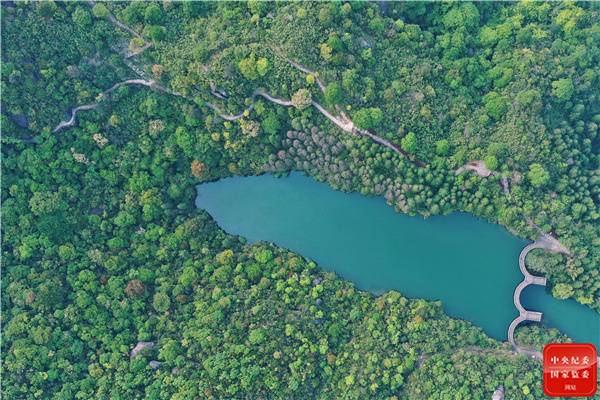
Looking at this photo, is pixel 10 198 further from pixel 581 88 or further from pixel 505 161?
pixel 581 88

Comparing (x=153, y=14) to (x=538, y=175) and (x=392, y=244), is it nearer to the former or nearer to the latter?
(x=392, y=244)

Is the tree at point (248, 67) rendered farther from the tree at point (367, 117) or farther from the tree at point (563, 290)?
the tree at point (563, 290)

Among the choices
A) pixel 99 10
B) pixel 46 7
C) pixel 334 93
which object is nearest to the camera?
pixel 46 7

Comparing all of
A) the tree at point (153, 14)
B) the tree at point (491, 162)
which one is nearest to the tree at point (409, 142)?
the tree at point (491, 162)

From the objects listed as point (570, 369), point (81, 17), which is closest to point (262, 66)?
point (81, 17)

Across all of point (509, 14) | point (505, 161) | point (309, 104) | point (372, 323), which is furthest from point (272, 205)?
point (509, 14)
